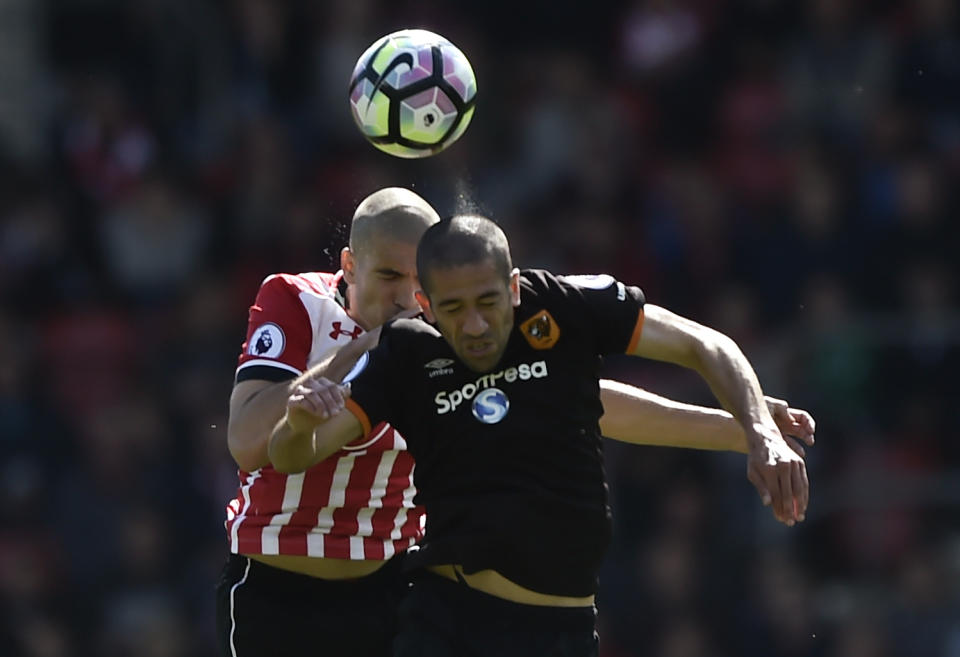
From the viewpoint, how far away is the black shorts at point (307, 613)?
5.25 m

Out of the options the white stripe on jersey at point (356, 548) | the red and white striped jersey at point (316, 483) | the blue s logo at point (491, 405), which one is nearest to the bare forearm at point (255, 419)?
the red and white striped jersey at point (316, 483)

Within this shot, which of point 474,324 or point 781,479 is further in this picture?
point 474,324

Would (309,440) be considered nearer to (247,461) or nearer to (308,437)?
(308,437)

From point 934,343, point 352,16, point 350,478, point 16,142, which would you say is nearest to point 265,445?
point 350,478

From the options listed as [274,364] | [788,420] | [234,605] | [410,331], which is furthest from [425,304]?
[234,605]

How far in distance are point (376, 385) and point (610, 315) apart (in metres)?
0.64

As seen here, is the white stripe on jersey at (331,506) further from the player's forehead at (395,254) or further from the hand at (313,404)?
the hand at (313,404)

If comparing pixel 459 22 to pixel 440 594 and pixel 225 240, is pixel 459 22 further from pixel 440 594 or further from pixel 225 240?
pixel 440 594

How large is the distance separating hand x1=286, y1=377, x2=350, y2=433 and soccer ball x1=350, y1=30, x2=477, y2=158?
1.52 m

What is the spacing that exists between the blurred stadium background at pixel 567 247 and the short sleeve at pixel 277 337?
4.56m

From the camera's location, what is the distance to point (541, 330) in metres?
4.55

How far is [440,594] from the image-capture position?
450 cm

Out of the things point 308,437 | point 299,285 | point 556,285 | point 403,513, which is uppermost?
point 556,285

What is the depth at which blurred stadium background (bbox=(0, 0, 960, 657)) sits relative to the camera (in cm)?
963
